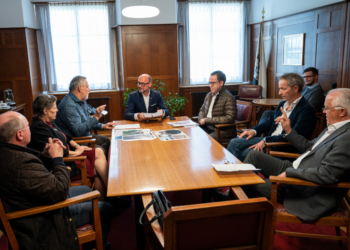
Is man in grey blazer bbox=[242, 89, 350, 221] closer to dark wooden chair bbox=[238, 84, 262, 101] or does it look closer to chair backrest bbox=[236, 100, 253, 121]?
chair backrest bbox=[236, 100, 253, 121]

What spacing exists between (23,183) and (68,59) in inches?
208

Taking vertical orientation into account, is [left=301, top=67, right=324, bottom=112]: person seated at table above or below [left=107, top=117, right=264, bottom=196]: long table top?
above

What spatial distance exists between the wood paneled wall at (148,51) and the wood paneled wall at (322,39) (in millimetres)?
2146

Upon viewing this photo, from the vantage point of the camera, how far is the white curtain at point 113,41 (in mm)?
6066

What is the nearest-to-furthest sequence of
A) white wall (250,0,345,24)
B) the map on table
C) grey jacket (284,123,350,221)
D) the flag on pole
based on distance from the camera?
1. grey jacket (284,123,350,221)
2. the map on table
3. white wall (250,0,345,24)
4. the flag on pole

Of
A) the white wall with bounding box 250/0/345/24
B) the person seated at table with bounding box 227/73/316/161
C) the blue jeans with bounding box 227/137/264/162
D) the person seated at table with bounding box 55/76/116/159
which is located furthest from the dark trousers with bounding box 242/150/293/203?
the white wall with bounding box 250/0/345/24

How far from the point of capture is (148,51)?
A: 591 centimetres

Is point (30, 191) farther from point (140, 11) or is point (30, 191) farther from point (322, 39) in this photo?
point (322, 39)

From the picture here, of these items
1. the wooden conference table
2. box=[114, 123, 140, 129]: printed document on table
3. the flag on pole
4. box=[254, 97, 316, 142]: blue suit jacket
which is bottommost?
the wooden conference table

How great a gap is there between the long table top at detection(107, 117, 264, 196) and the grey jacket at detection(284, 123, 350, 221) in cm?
30

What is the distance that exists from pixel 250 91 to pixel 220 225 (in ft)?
17.5

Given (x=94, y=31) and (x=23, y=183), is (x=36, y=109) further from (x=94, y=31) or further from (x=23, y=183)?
(x=94, y=31)

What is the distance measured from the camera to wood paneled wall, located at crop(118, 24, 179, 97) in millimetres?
5793

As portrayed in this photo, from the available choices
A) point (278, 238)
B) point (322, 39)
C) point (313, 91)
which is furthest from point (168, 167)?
point (322, 39)
